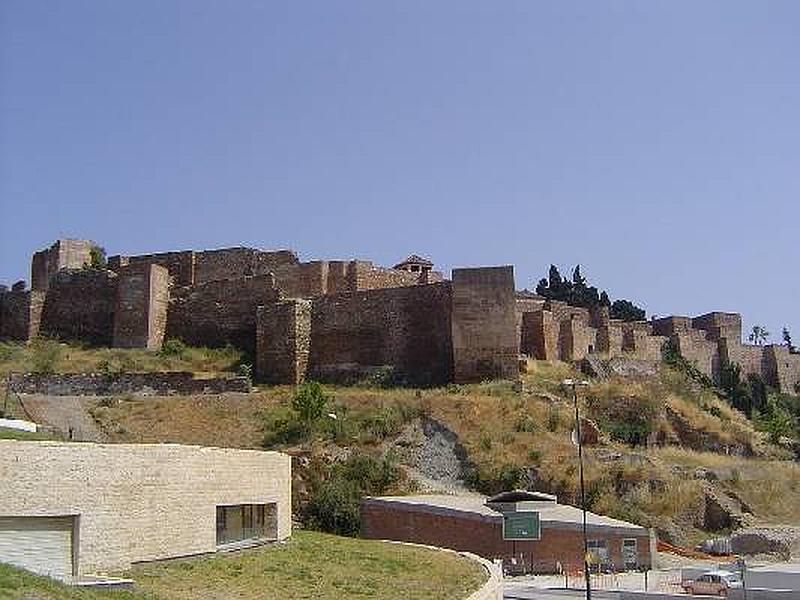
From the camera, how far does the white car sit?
2092 cm

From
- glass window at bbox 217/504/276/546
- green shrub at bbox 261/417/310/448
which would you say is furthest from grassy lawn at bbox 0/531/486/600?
green shrub at bbox 261/417/310/448

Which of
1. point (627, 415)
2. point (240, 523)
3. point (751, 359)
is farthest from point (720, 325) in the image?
point (240, 523)

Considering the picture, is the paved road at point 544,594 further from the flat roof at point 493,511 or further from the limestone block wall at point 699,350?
the limestone block wall at point 699,350

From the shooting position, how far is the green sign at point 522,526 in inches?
882

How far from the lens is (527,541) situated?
77.6 ft

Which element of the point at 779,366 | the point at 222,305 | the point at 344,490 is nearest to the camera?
the point at 344,490

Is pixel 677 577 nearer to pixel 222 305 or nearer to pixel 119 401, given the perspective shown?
pixel 119 401

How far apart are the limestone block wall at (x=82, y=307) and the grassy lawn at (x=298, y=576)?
771 inches

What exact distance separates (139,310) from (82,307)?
2.83 m

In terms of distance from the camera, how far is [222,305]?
37.0 meters

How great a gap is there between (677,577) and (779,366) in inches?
1319

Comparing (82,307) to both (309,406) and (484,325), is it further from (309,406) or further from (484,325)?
(484,325)

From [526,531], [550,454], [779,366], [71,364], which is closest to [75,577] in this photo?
[526,531]

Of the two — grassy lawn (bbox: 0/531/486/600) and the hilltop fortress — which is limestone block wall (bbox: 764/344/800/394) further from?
grassy lawn (bbox: 0/531/486/600)
